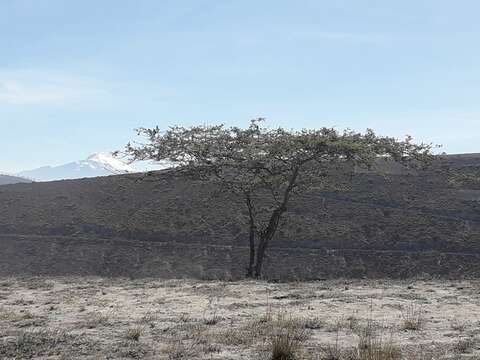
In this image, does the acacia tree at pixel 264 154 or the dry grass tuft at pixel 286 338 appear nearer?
the dry grass tuft at pixel 286 338

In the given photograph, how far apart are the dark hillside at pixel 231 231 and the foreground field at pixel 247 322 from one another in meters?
20.9

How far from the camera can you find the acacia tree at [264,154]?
28.0 m

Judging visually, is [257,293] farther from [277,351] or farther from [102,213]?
[102,213]

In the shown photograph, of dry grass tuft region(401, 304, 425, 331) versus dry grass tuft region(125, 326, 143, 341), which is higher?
dry grass tuft region(125, 326, 143, 341)

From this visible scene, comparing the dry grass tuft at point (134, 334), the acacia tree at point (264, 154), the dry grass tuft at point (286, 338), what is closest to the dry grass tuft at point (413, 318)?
the dry grass tuft at point (286, 338)

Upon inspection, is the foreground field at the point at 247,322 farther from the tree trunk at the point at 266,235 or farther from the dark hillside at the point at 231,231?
the dark hillside at the point at 231,231

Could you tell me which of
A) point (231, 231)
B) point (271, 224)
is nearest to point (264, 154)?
point (271, 224)

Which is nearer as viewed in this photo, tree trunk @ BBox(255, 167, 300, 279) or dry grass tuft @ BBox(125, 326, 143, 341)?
dry grass tuft @ BBox(125, 326, 143, 341)

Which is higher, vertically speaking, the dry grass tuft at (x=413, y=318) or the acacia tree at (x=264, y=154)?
the acacia tree at (x=264, y=154)

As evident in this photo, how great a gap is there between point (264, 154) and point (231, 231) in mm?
25405

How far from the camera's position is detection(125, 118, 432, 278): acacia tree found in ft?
91.9

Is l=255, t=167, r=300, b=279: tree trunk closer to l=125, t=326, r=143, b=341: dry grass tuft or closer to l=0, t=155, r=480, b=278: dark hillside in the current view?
l=0, t=155, r=480, b=278: dark hillside

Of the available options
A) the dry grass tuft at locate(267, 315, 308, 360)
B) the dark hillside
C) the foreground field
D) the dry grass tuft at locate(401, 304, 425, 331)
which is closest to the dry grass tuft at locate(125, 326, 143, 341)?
the foreground field

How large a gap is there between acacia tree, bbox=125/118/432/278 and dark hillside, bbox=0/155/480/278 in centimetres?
1135
